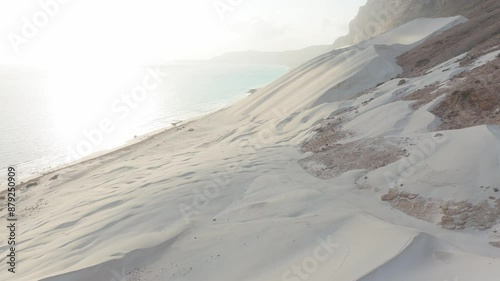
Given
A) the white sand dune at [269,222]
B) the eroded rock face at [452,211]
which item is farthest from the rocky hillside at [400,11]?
the eroded rock face at [452,211]

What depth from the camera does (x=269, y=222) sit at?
458 cm

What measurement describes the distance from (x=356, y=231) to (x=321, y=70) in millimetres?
15759

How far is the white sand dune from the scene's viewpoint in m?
3.38

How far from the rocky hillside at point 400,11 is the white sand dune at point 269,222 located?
1928 cm

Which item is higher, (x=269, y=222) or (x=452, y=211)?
(x=269, y=222)

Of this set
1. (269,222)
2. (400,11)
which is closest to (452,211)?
(269,222)

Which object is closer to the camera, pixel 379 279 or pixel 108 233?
pixel 379 279

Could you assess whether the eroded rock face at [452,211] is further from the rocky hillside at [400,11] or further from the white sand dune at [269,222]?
the rocky hillside at [400,11]

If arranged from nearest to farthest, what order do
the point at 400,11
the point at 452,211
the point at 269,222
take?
the point at 452,211
the point at 269,222
the point at 400,11

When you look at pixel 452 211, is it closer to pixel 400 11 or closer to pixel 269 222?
pixel 269 222

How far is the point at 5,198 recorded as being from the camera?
1038 centimetres

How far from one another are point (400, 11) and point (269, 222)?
45658mm

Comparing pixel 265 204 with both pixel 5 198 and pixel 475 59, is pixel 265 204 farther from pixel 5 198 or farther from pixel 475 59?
pixel 5 198

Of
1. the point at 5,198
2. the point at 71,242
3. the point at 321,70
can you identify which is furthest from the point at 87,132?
the point at 71,242
